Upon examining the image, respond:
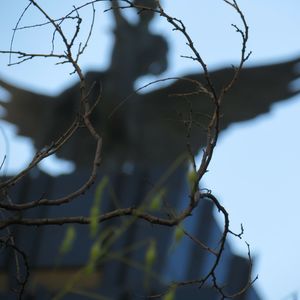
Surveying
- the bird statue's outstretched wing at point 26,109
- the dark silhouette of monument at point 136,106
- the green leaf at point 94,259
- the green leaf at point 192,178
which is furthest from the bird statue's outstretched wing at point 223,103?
the green leaf at point 94,259

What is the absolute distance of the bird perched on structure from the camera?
12734 mm

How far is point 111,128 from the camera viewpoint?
1353 centimetres

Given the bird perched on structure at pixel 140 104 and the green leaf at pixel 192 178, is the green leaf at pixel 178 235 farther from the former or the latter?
the bird perched on structure at pixel 140 104

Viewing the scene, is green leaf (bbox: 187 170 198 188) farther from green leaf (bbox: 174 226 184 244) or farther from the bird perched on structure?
the bird perched on structure

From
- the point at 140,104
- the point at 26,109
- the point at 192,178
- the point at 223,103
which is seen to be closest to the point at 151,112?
the point at 140,104

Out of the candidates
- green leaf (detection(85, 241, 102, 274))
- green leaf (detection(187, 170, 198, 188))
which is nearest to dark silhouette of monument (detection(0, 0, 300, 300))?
green leaf (detection(187, 170, 198, 188))

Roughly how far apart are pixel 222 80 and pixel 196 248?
16.5 feet

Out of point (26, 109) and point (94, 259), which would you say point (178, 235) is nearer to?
point (94, 259)

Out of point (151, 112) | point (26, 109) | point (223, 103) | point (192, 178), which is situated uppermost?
point (223, 103)

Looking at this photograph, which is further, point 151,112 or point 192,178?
point 151,112

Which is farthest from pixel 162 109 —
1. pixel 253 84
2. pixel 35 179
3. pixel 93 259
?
pixel 93 259

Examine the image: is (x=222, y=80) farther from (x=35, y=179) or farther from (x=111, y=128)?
(x=35, y=179)

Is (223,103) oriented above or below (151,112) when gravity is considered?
above

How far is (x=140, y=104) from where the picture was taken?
540 inches
